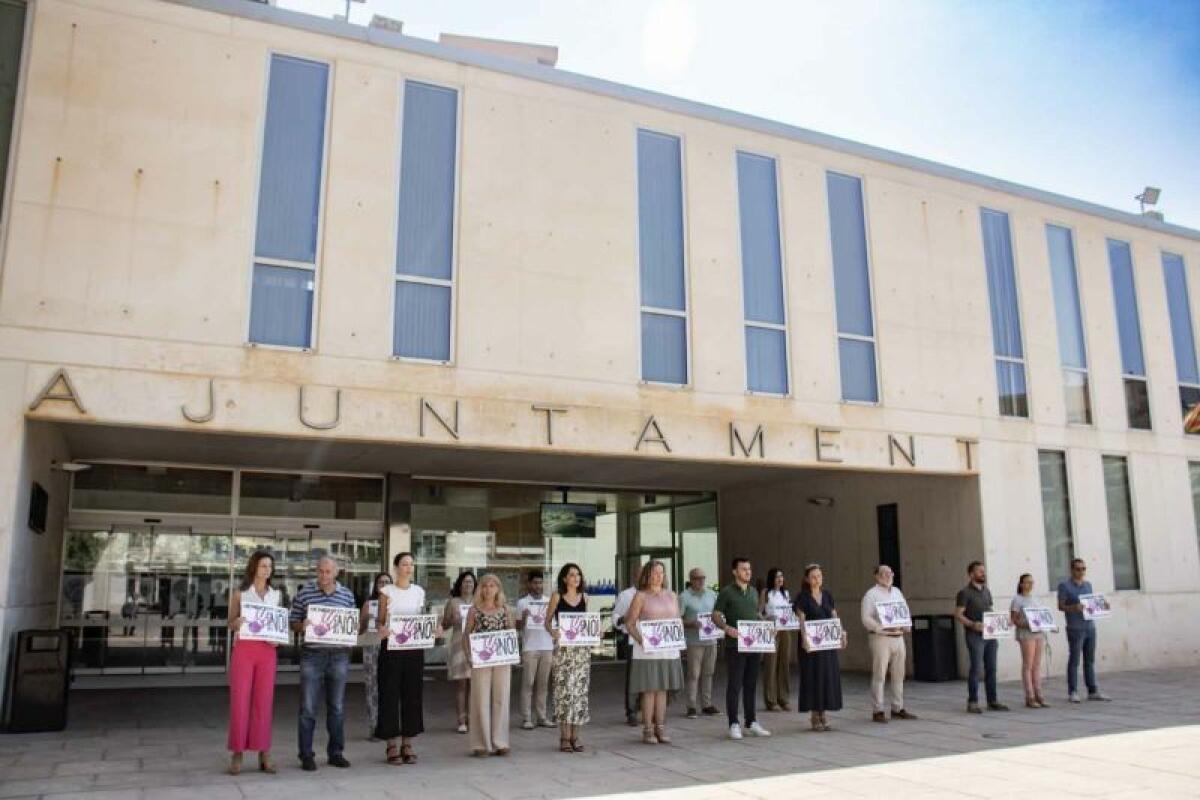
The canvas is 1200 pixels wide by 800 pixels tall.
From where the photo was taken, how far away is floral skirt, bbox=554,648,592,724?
9.37m

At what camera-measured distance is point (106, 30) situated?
10.9m

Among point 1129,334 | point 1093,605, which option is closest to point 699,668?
point 1093,605

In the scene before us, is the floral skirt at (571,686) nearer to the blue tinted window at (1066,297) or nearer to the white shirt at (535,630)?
the white shirt at (535,630)

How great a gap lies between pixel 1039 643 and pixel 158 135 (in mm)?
12002

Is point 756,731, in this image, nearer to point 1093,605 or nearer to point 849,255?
point 1093,605

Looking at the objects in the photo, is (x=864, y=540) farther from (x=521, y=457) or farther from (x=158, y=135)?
(x=158, y=135)

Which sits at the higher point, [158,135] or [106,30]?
[106,30]

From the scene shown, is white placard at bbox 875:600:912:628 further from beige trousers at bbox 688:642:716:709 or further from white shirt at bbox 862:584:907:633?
beige trousers at bbox 688:642:716:709

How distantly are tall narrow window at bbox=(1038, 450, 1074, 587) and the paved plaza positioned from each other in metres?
3.60

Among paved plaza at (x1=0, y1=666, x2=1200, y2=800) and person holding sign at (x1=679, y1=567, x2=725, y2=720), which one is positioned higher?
person holding sign at (x1=679, y1=567, x2=725, y2=720)

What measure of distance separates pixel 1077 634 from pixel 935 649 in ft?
8.64

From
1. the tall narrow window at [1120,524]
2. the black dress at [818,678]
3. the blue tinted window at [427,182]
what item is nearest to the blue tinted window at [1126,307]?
the tall narrow window at [1120,524]

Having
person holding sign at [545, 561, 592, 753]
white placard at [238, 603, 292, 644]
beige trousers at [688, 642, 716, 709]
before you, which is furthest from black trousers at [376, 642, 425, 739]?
beige trousers at [688, 642, 716, 709]

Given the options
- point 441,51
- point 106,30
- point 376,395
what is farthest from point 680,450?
point 106,30
